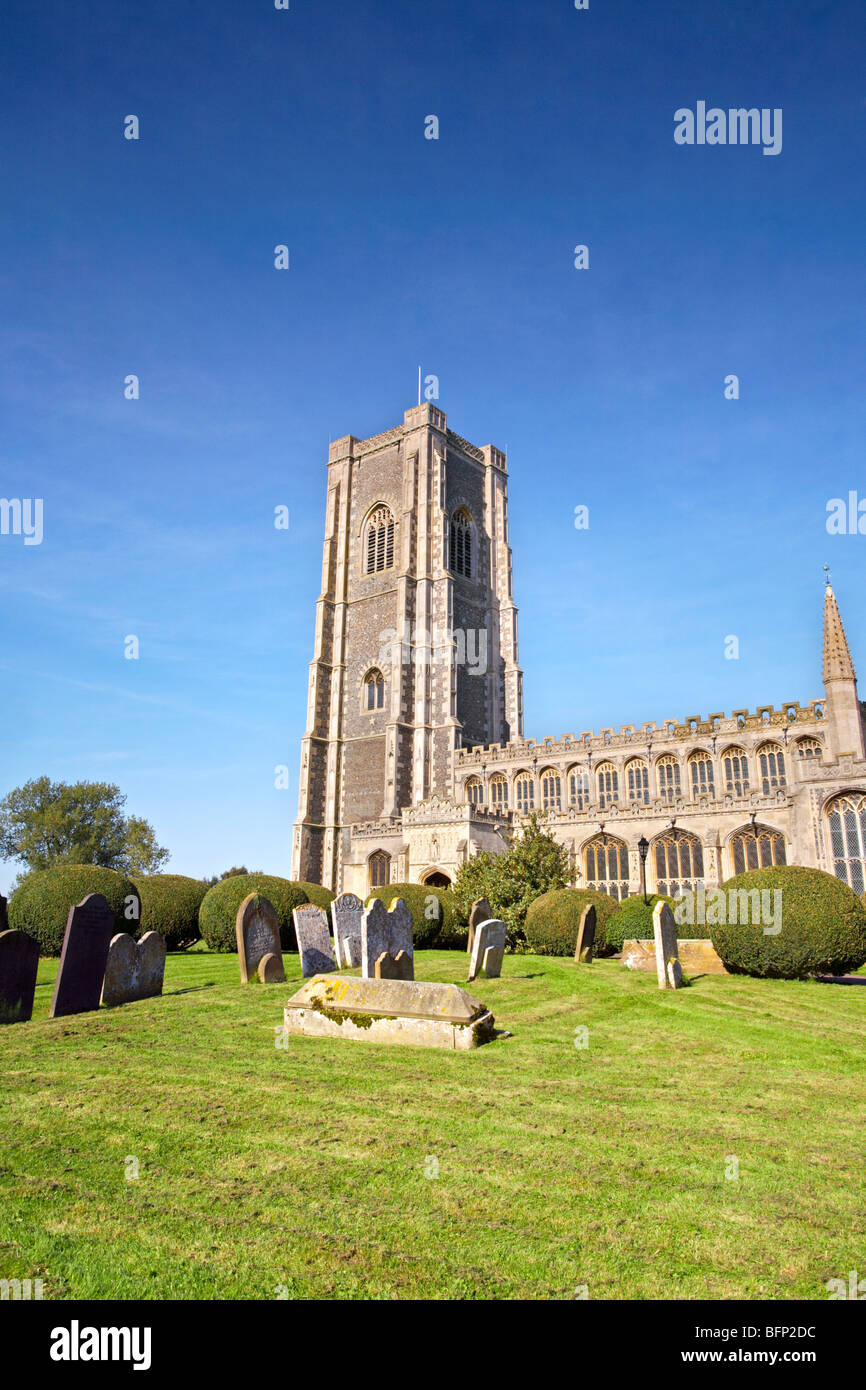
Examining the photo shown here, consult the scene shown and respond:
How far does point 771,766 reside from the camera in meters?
33.9

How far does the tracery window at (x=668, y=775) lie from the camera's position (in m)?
36.0

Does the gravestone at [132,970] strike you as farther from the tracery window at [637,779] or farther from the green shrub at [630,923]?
the tracery window at [637,779]

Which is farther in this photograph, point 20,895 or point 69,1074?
point 20,895

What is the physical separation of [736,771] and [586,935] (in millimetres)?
20693

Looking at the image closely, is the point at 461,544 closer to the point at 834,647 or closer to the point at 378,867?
the point at 378,867

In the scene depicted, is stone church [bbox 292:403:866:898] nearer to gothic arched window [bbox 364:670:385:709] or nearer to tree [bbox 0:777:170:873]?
gothic arched window [bbox 364:670:385:709]

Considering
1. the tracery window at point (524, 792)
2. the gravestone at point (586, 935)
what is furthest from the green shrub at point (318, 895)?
the tracery window at point (524, 792)

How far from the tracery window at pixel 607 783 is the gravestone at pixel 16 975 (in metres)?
30.6

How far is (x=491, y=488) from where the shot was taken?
54.6m

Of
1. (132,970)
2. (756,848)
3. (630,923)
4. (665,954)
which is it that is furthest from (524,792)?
(132,970)

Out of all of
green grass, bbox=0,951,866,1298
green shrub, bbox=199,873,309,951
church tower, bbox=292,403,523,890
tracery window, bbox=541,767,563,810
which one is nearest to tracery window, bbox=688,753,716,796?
tracery window, bbox=541,767,563,810

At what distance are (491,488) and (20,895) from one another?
139ft

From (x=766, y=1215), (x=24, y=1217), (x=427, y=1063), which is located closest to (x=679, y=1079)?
(x=427, y=1063)

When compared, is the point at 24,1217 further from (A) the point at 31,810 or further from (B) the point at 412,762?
(A) the point at 31,810
